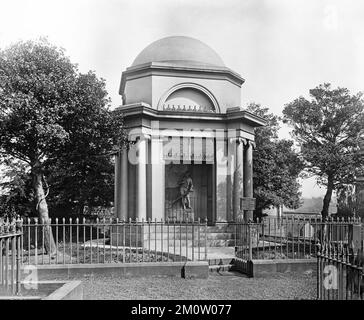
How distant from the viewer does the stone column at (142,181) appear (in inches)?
637

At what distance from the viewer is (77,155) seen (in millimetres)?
14312

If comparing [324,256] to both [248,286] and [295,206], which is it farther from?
[295,206]

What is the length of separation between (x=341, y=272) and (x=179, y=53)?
14592mm

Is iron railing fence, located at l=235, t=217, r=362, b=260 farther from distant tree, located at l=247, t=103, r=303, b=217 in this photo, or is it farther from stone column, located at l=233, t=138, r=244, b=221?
distant tree, located at l=247, t=103, r=303, b=217

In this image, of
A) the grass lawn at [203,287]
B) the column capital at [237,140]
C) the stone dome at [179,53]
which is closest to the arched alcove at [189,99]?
the stone dome at [179,53]

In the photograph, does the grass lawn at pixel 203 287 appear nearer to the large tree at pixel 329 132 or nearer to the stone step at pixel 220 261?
the stone step at pixel 220 261

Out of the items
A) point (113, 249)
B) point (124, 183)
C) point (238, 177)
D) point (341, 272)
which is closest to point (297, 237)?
point (113, 249)

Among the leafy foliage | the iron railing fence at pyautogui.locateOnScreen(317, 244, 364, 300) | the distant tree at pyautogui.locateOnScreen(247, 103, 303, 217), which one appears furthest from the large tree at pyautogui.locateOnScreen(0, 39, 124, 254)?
the distant tree at pyautogui.locateOnScreen(247, 103, 303, 217)

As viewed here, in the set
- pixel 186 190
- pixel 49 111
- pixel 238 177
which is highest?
pixel 49 111

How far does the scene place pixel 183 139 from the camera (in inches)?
704

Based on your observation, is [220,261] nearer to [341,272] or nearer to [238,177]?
[341,272]
